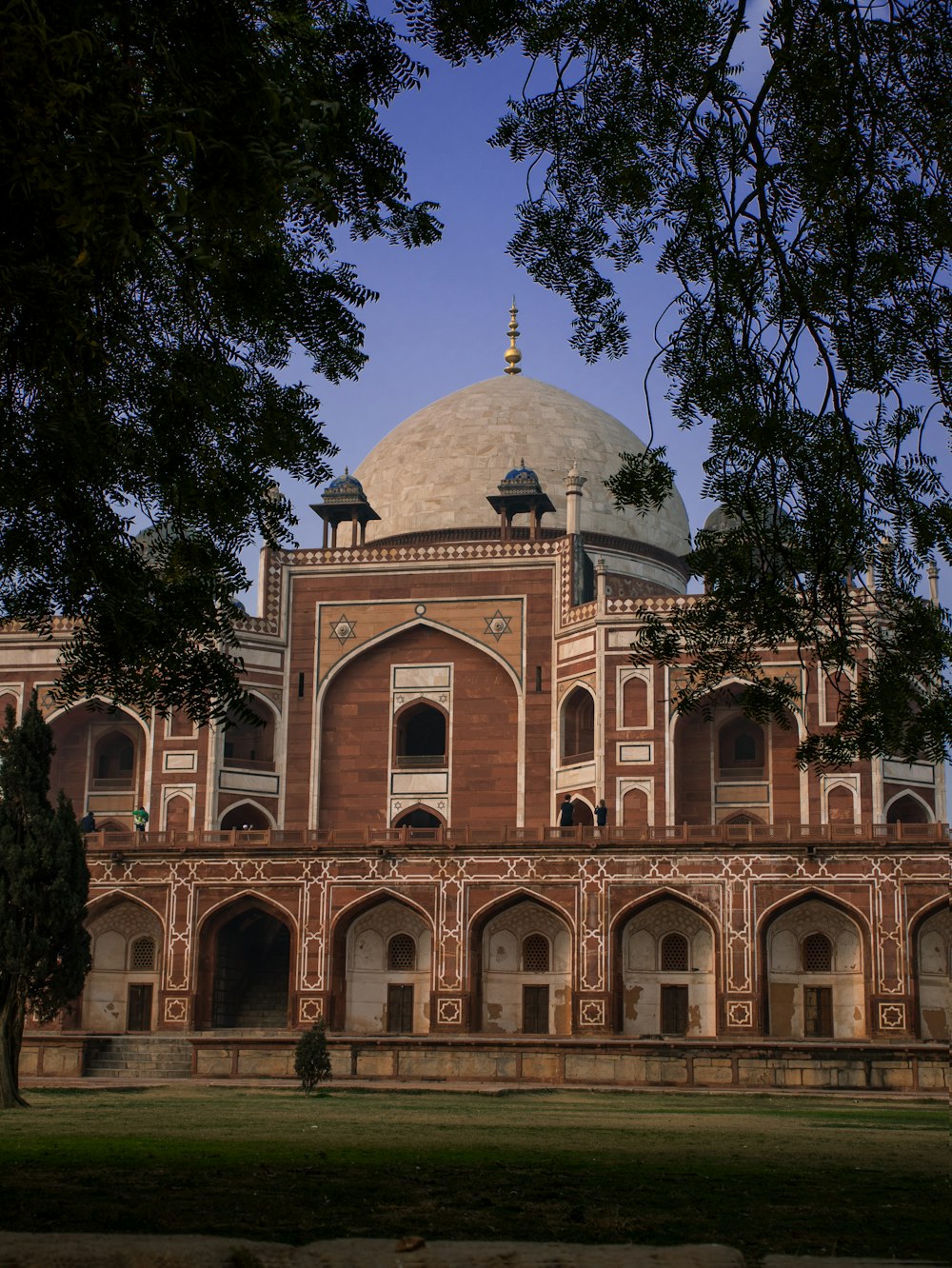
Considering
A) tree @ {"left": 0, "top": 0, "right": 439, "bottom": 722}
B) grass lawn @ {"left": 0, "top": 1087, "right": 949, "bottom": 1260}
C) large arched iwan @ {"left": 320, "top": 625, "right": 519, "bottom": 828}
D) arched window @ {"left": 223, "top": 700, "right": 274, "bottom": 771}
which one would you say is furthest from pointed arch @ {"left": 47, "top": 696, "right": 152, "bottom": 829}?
tree @ {"left": 0, "top": 0, "right": 439, "bottom": 722}

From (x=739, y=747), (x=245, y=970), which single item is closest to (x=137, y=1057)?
(x=245, y=970)

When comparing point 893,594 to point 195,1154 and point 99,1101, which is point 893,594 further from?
point 99,1101

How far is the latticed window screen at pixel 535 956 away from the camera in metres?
29.7

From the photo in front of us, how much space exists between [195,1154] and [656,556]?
108ft

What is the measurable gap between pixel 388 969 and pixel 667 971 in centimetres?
499

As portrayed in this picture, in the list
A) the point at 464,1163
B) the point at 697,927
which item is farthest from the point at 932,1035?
the point at 464,1163

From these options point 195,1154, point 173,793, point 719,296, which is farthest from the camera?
point 173,793

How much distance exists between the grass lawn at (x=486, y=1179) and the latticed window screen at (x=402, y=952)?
14789 mm

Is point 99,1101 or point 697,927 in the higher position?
point 697,927

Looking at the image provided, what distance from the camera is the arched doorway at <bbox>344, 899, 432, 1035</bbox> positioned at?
30.0 meters

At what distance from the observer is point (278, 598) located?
36312mm

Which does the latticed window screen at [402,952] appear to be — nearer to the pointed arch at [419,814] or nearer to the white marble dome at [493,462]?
the pointed arch at [419,814]

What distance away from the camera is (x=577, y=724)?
34750mm

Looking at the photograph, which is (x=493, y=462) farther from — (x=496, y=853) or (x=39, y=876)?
(x=39, y=876)
